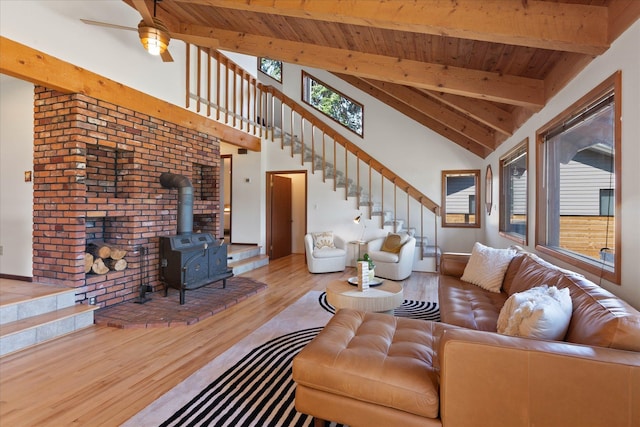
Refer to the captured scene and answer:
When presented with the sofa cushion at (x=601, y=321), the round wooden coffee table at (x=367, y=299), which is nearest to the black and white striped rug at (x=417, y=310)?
the round wooden coffee table at (x=367, y=299)

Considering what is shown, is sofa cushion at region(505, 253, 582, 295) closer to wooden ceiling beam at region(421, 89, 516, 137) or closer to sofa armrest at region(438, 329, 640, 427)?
sofa armrest at region(438, 329, 640, 427)

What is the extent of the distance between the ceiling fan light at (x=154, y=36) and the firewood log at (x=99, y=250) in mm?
2326

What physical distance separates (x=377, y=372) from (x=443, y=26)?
2.31 metres

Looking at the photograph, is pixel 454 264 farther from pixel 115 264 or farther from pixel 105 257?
pixel 105 257

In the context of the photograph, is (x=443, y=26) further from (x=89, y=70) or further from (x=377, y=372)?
(x=89, y=70)

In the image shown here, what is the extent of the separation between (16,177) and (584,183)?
579 cm

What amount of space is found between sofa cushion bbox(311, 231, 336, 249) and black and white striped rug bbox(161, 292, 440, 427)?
3.45 metres

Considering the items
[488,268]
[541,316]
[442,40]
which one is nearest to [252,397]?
[541,316]

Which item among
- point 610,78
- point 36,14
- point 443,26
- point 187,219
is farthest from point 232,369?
point 36,14

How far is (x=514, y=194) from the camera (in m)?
4.69

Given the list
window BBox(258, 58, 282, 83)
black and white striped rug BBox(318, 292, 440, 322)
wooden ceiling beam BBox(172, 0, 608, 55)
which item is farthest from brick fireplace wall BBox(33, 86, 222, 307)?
window BBox(258, 58, 282, 83)

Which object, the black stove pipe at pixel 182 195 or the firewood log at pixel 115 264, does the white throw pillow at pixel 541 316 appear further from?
the firewood log at pixel 115 264

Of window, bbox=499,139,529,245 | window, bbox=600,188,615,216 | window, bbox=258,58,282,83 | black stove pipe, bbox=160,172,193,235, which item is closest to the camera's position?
window, bbox=600,188,615,216

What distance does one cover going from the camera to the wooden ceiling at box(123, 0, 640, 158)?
2111 mm
